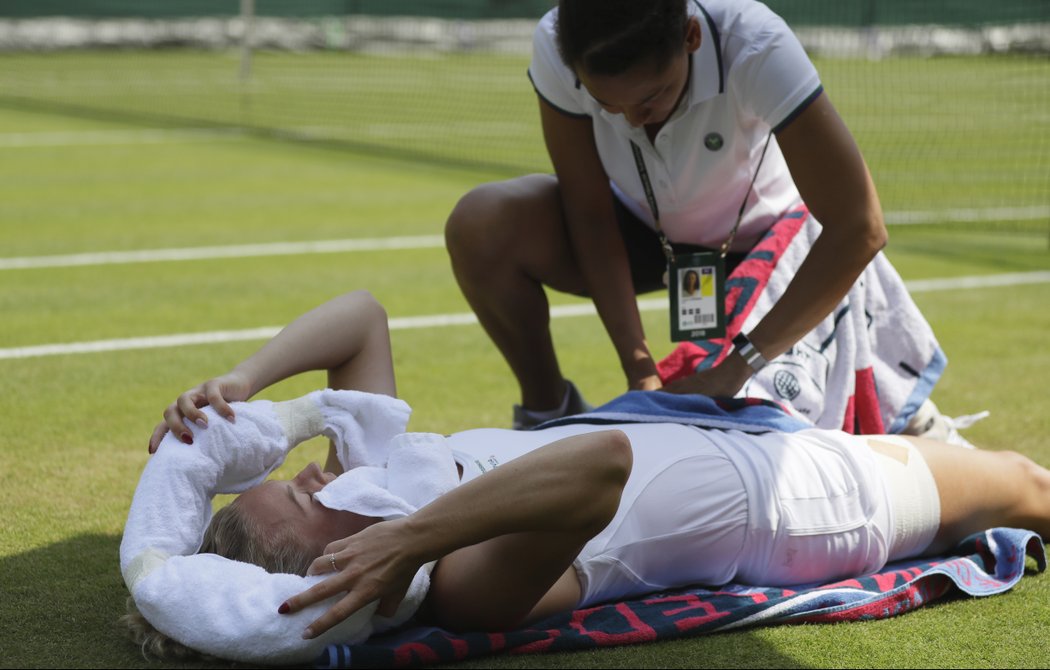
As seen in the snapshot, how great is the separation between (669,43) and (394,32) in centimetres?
2020

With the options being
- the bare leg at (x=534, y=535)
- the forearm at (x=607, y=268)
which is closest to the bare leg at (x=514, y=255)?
the forearm at (x=607, y=268)

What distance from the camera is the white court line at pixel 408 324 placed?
5336 mm

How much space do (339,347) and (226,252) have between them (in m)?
4.55

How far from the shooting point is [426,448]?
2.88 m

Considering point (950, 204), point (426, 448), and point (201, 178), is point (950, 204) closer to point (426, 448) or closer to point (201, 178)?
point (201, 178)

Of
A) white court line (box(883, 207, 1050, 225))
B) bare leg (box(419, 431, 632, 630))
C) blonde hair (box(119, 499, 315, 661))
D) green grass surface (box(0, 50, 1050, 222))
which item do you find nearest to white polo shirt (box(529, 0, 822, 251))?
bare leg (box(419, 431, 632, 630))

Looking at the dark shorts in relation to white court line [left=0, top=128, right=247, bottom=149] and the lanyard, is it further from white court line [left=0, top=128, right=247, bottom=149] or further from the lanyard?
white court line [left=0, top=128, right=247, bottom=149]

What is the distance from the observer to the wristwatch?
345 cm

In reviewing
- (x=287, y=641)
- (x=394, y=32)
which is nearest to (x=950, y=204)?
(x=287, y=641)

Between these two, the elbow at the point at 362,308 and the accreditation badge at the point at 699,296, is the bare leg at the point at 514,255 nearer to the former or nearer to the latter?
the accreditation badge at the point at 699,296

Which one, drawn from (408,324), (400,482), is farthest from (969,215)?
(400,482)

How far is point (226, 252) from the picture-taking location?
7566mm

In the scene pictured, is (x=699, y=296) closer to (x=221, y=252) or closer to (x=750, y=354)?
(x=750, y=354)

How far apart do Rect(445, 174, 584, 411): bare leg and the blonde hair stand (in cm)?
146
